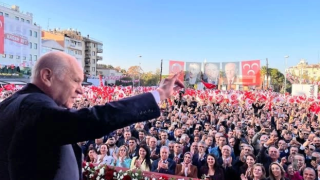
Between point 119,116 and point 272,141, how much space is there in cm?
655

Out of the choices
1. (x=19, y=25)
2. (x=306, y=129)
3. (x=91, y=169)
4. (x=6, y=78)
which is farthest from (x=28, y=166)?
(x=6, y=78)

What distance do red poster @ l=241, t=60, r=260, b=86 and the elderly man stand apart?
64.9 ft

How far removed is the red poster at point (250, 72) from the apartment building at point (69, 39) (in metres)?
47.1

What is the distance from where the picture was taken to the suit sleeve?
4.02 ft

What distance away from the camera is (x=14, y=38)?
38.6 meters

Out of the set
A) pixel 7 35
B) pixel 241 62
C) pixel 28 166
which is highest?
pixel 7 35

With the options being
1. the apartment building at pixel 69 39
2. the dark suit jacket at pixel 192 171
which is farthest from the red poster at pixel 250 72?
the apartment building at pixel 69 39

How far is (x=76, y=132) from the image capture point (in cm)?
122

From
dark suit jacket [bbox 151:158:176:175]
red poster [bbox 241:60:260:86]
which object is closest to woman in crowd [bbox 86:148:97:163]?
dark suit jacket [bbox 151:158:176:175]

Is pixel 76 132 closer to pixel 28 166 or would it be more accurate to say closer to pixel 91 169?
pixel 28 166

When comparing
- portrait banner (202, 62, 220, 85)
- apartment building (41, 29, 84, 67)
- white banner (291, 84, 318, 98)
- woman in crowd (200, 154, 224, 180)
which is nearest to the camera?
woman in crowd (200, 154, 224, 180)

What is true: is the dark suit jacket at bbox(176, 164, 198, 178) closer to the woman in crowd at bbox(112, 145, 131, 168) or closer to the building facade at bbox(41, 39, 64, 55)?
the woman in crowd at bbox(112, 145, 131, 168)

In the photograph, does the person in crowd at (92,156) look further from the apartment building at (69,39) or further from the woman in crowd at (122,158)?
the apartment building at (69,39)

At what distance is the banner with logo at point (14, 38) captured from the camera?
37.4m
